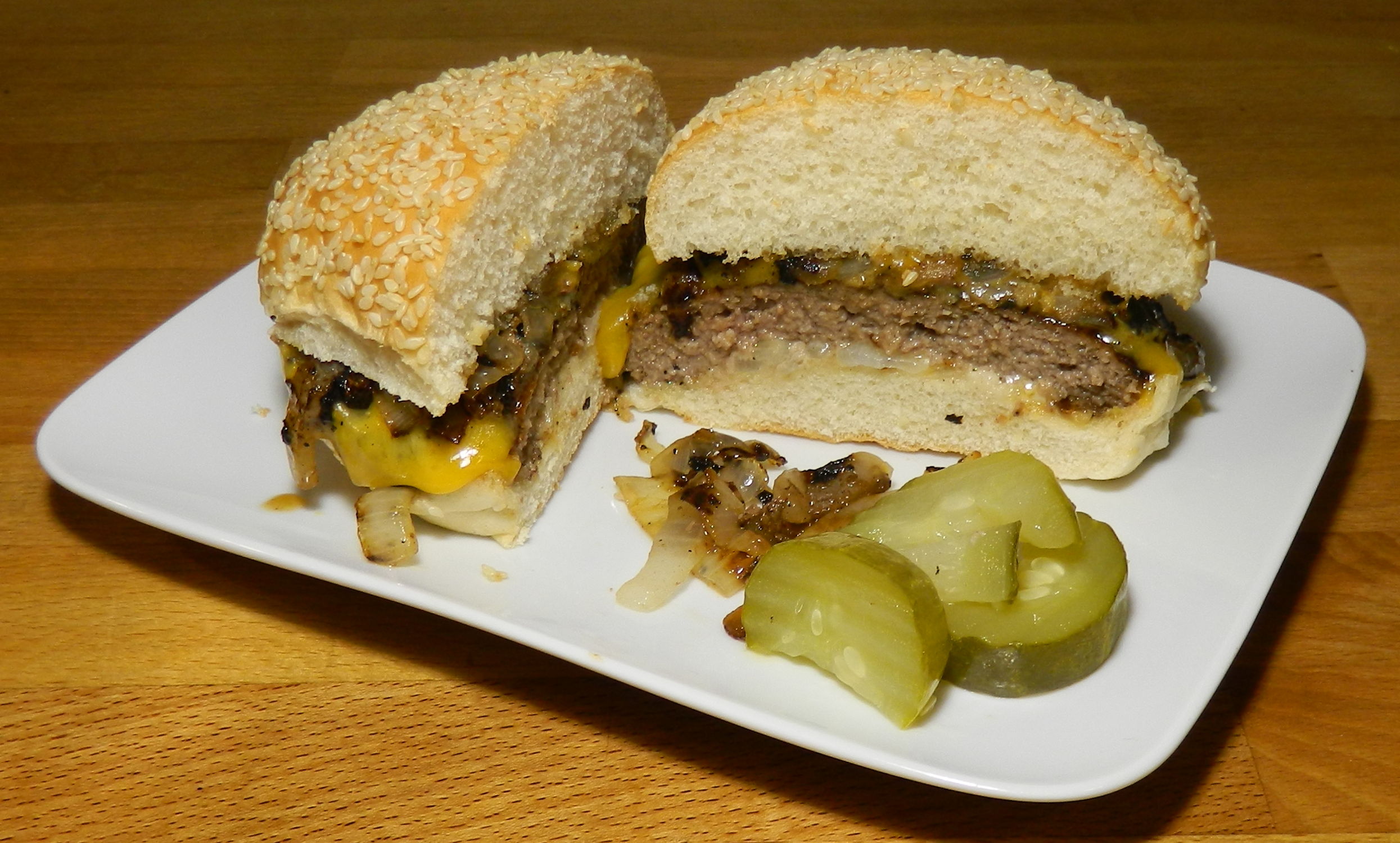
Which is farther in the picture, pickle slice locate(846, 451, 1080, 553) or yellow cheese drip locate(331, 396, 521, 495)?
yellow cheese drip locate(331, 396, 521, 495)

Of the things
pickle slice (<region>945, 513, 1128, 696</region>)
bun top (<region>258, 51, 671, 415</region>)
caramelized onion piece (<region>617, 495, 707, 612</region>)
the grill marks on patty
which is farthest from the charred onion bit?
bun top (<region>258, 51, 671, 415</region>)

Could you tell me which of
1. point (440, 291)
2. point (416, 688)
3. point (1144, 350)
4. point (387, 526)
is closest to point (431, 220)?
point (440, 291)

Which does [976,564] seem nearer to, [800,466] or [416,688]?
[800,466]

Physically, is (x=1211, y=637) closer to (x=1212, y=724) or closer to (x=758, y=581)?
(x=1212, y=724)

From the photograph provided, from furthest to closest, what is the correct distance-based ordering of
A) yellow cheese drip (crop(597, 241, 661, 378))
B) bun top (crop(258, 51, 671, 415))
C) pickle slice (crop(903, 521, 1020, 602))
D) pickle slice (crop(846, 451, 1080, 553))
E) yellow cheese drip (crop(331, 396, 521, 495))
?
yellow cheese drip (crop(597, 241, 661, 378))
yellow cheese drip (crop(331, 396, 521, 495))
bun top (crop(258, 51, 671, 415))
pickle slice (crop(846, 451, 1080, 553))
pickle slice (crop(903, 521, 1020, 602))

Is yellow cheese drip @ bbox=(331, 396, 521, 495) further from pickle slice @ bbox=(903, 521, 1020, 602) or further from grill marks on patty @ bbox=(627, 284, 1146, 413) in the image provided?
pickle slice @ bbox=(903, 521, 1020, 602)
